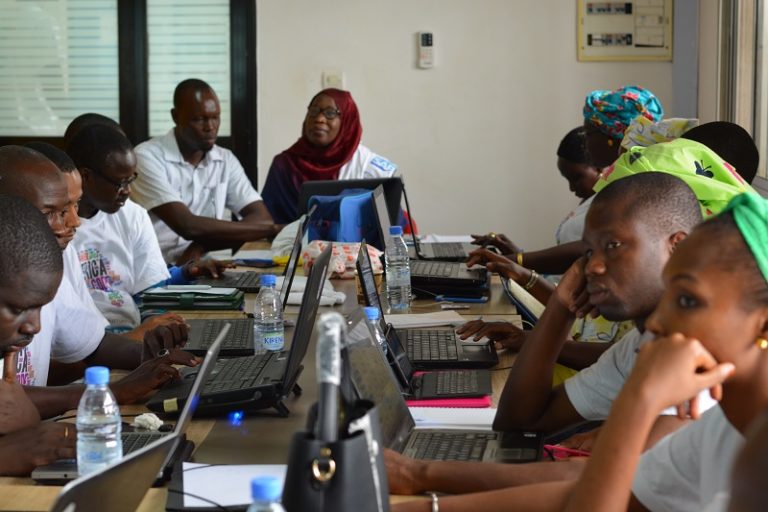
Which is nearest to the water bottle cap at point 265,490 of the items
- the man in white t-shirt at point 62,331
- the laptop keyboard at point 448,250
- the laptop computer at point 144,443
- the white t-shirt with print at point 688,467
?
the laptop computer at point 144,443

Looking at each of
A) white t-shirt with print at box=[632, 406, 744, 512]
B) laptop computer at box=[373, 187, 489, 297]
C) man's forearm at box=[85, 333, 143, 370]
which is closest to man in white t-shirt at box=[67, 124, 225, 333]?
man's forearm at box=[85, 333, 143, 370]

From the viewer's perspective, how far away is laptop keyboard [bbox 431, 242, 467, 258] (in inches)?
159

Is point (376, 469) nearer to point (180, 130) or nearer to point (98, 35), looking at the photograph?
point (180, 130)

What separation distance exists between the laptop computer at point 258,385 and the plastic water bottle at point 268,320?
29 cm

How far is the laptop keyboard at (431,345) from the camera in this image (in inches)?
96.7

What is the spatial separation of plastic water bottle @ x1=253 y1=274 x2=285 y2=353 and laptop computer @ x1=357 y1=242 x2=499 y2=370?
23cm

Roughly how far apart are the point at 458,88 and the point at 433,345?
3647 mm

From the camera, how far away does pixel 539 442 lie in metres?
1.84

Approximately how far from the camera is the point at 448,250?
4.15 metres

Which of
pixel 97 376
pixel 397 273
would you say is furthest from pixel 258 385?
pixel 397 273

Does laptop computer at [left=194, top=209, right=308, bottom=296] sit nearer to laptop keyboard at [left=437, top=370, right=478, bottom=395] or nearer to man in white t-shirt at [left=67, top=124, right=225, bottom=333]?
man in white t-shirt at [left=67, top=124, right=225, bottom=333]

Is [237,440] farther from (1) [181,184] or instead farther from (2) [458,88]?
(2) [458,88]

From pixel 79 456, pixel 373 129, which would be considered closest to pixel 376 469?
pixel 79 456

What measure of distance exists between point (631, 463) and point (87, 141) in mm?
2601
